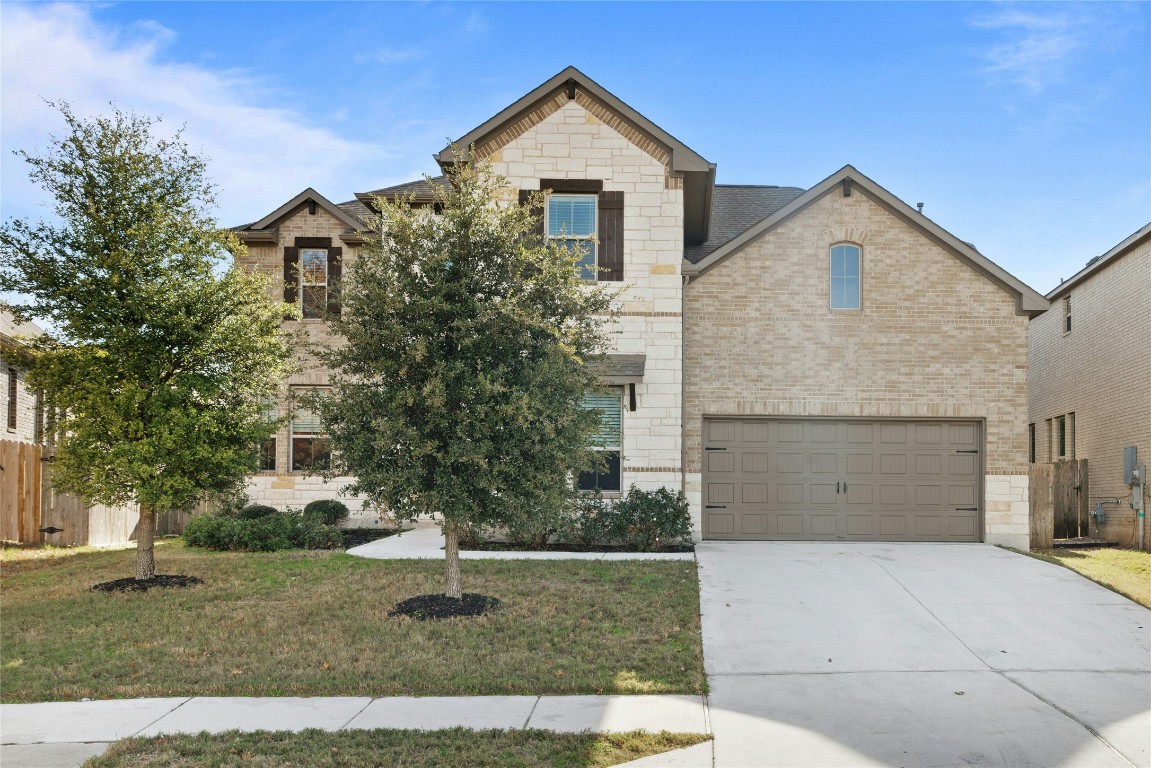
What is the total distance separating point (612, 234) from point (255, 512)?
895 cm

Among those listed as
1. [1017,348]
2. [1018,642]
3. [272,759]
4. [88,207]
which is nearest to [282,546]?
[88,207]

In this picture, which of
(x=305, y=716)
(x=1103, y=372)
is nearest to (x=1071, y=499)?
(x=1103, y=372)

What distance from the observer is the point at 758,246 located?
18.0 metres

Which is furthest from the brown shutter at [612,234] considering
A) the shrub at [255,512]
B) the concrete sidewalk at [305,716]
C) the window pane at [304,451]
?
the concrete sidewalk at [305,716]

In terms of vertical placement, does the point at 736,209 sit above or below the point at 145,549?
above

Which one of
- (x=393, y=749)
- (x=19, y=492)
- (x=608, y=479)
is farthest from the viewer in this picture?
(x=19, y=492)

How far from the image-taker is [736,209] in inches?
880

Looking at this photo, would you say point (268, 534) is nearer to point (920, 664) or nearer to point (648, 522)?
point (648, 522)

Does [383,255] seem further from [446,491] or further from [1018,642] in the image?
[1018,642]

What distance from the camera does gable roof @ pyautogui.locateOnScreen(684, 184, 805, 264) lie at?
2067cm

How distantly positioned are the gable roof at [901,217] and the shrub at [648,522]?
14.1ft

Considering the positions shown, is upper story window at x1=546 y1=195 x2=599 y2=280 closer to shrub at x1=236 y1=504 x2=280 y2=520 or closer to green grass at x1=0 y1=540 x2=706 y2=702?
green grass at x1=0 y1=540 x2=706 y2=702

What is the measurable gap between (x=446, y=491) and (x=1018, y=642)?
6411mm

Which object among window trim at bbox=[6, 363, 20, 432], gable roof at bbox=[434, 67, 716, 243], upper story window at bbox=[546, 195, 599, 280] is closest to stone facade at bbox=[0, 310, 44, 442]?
window trim at bbox=[6, 363, 20, 432]
